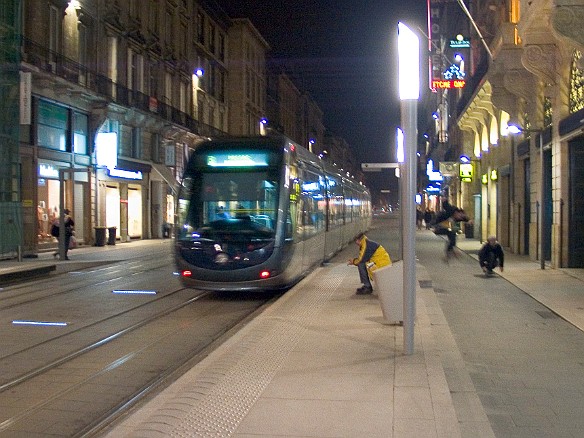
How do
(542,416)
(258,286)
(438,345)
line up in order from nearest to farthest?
(542,416), (438,345), (258,286)

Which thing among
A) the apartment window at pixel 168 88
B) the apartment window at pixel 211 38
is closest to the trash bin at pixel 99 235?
the apartment window at pixel 168 88

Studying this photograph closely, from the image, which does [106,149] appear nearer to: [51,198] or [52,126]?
[52,126]

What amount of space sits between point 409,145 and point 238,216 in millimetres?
6560

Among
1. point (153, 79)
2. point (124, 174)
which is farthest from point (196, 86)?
point (124, 174)

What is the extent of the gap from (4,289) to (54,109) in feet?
53.5

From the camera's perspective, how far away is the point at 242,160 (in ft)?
48.6

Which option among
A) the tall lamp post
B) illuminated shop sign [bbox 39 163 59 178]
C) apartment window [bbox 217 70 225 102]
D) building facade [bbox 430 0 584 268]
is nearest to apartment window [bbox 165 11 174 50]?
apartment window [bbox 217 70 225 102]

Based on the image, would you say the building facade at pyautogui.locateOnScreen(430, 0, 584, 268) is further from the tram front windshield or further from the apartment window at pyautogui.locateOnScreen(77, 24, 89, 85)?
the apartment window at pyautogui.locateOnScreen(77, 24, 89, 85)

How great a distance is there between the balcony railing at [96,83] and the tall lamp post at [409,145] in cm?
1512

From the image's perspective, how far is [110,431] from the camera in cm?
596

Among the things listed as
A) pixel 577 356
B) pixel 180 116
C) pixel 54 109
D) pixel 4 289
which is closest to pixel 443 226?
pixel 577 356

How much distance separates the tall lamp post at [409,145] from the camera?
840 centimetres

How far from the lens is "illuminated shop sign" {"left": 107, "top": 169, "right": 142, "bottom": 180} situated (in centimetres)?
3766

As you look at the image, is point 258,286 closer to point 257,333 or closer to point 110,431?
point 257,333
